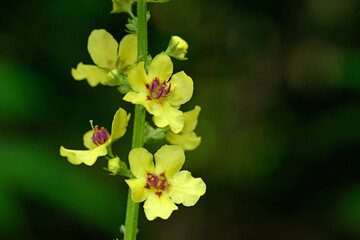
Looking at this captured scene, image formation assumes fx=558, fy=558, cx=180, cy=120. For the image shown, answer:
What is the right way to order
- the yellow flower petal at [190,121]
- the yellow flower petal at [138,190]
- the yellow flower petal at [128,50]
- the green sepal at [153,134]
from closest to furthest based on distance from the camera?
the yellow flower petal at [138,190], the green sepal at [153,134], the yellow flower petal at [128,50], the yellow flower petal at [190,121]

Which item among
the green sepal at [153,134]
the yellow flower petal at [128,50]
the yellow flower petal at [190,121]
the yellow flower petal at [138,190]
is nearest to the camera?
the yellow flower petal at [138,190]

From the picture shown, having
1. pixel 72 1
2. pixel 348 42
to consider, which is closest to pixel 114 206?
pixel 72 1

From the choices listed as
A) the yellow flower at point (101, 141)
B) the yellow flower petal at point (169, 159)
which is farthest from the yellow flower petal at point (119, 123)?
the yellow flower petal at point (169, 159)

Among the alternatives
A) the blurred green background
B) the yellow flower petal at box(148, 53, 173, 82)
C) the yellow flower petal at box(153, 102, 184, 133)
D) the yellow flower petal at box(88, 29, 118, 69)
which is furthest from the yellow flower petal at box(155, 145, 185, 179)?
the blurred green background

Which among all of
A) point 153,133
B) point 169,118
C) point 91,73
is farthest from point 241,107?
point 169,118

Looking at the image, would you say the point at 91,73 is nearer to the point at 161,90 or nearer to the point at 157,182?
the point at 161,90

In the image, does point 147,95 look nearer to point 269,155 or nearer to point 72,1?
point 72,1

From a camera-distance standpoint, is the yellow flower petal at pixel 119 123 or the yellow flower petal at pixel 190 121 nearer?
the yellow flower petal at pixel 119 123

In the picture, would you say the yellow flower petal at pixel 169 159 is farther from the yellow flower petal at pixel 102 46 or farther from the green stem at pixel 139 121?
the yellow flower petal at pixel 102 46
